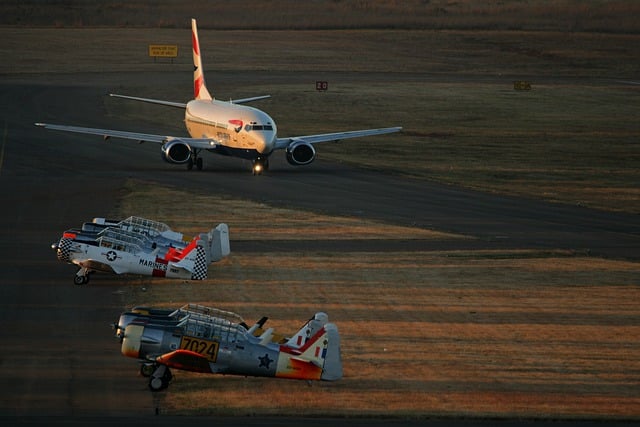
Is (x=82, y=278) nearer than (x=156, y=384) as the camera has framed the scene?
No

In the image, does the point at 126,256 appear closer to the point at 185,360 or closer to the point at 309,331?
the point at 185,360

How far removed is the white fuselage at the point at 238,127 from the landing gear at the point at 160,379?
137 feet

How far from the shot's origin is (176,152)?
8075 centimetres

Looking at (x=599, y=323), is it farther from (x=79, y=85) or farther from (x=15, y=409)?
(x=79, y=85)

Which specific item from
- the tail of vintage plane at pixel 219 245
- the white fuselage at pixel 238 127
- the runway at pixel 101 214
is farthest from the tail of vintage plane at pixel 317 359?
the white fuselage at pixel 238 127

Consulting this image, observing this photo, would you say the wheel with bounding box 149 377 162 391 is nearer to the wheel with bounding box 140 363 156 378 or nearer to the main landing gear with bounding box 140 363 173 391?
the main landing gear with bounding box 140 363 173 391

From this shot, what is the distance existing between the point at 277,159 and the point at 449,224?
26.6 meters

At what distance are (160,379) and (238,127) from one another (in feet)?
143

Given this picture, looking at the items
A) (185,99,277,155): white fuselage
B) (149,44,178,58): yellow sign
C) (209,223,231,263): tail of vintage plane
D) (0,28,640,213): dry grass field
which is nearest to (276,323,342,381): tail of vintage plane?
(209,223,231,263): tail of vintage plane

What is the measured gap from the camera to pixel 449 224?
65375 mm

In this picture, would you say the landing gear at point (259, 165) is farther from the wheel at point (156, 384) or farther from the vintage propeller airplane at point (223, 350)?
the wheel at point (156, 384)

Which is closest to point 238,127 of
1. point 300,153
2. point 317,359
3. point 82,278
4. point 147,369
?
point 300,153

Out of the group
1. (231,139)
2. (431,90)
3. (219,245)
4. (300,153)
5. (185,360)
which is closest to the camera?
(185,360)

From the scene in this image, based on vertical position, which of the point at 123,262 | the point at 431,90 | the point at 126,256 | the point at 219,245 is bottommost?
the point at 123,262
